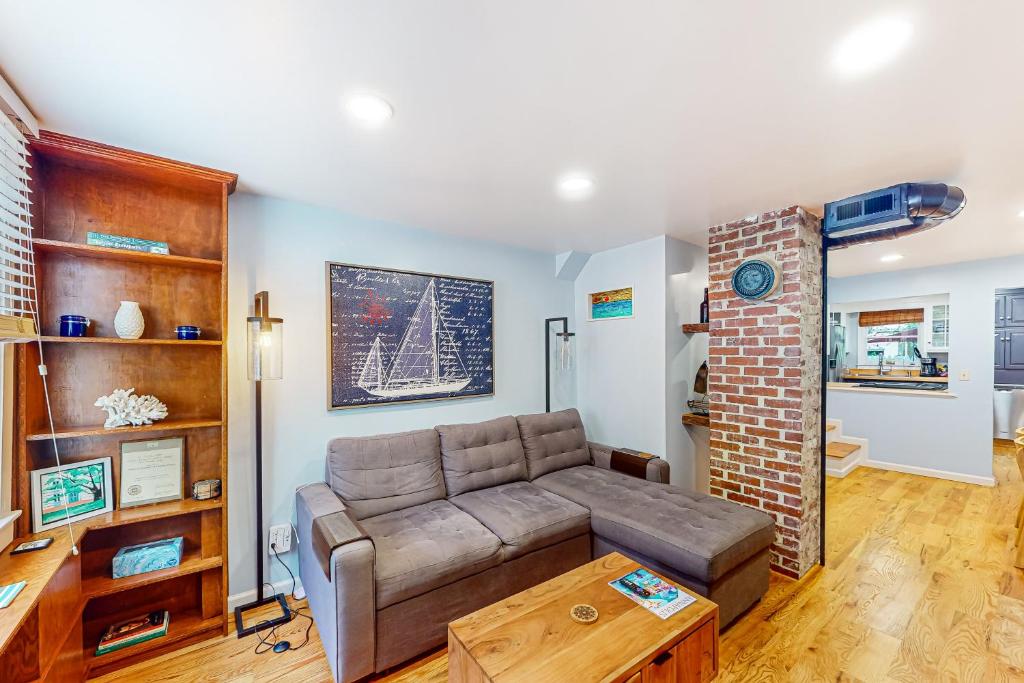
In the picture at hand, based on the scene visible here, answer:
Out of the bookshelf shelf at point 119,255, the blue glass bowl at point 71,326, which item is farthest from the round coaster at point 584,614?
the blue glass bowl at point 71,326

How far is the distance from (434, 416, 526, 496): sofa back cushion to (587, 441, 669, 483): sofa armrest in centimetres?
63

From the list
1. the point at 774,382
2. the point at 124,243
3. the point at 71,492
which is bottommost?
the point at 71,492

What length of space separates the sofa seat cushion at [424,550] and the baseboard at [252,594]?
61 centimetres

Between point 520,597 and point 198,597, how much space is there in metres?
1.70

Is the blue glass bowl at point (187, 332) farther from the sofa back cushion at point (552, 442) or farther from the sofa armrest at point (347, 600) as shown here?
the sofa back cushion at point (552, 442)

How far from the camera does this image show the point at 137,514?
1838 millimetres

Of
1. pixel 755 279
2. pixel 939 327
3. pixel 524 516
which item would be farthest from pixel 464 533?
pixel 939 327

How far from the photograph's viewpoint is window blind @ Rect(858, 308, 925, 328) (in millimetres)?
5439

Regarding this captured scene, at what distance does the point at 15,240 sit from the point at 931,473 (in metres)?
7.22

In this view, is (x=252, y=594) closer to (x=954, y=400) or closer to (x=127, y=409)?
(x=127, y=409)

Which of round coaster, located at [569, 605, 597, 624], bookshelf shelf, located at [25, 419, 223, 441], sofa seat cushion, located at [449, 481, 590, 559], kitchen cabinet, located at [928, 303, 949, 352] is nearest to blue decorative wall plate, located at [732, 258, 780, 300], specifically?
sofa seat cushion, located at [449, 481, 590, 559]

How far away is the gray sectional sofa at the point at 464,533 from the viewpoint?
178 cm

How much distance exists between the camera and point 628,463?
299cm

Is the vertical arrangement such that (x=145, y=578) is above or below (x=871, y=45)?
below
